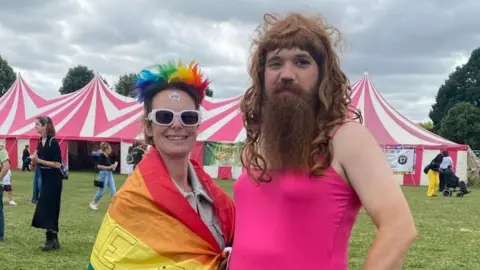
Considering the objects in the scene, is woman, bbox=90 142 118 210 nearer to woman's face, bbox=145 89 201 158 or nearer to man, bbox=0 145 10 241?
man, bbox=0 145 10 241

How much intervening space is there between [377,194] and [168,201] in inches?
34.9

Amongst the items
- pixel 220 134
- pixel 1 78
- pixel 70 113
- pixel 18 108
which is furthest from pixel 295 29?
pixel 1 78

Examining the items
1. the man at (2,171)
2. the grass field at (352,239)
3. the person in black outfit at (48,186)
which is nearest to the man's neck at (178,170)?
the grass field at (352,239)

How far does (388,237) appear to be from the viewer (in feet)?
5.29

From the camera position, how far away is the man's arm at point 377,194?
5.28 ft

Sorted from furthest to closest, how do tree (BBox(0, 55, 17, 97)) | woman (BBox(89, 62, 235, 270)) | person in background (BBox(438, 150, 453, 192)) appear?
tree (BBox(0, 55, 17, 97)), person in background (BBox(438, 150, 453, 192)), woman (BBox(89, 62, 235, 270))

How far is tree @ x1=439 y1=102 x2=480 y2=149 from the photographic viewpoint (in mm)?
43562

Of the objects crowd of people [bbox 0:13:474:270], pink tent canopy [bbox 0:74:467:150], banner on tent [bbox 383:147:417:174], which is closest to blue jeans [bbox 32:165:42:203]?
crowd of people [bbox 0:13:474:270]

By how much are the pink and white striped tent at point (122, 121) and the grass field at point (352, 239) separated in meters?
8.60

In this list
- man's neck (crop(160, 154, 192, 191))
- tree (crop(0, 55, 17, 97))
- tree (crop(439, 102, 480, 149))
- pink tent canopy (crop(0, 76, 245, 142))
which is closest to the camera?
man's neck (crop(160, 154, 192, 191))

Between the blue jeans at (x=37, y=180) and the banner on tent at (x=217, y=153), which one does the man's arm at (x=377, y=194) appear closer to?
the blue jeans at (x=37, y=180)

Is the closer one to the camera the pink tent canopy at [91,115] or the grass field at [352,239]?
the grass field at [352,239]

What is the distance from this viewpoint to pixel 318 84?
187cm

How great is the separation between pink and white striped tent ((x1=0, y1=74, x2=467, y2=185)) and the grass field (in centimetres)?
860
